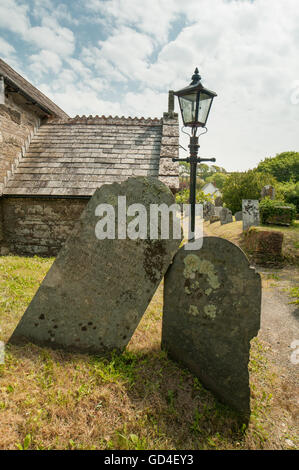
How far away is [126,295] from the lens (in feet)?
9.46

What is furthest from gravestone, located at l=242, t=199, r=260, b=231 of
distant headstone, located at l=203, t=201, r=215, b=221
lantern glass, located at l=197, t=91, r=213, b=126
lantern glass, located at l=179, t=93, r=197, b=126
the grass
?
distant headstone, located at l=203, t=201, r=215, b=221

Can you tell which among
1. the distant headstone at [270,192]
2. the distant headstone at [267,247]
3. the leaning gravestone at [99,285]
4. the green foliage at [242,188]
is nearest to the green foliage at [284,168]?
the green foliage at [242,188]

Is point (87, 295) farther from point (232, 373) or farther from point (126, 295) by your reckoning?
point (232, 373)

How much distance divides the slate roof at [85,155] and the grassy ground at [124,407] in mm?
5410

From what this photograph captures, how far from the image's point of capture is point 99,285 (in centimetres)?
289

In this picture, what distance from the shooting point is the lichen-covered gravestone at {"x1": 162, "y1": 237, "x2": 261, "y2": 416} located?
7.97ft

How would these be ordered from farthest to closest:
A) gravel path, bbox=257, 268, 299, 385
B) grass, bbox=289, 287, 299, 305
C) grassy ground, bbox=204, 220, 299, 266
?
grassy ground, bbox=204, 220, 299, 266 → grass, bbox=289, 287, 299, 305 → gravel path, bbox=257, 268, 299, 385

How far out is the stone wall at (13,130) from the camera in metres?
7.32

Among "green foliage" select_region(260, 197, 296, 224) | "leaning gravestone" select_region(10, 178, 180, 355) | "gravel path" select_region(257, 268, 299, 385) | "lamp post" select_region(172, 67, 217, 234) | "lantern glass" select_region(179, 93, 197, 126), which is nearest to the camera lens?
"leaning gravestone" select_region(10, 178, 180, 355)

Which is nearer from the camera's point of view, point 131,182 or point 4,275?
point 131,182

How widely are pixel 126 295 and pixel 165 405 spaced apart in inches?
45.0

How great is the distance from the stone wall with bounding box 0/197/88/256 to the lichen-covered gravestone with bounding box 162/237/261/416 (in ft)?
17.8

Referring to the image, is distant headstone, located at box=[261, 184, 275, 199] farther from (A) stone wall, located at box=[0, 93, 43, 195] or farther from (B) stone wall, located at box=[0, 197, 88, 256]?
(A) stone wall, located at box=[0, 93, 43, 195]
